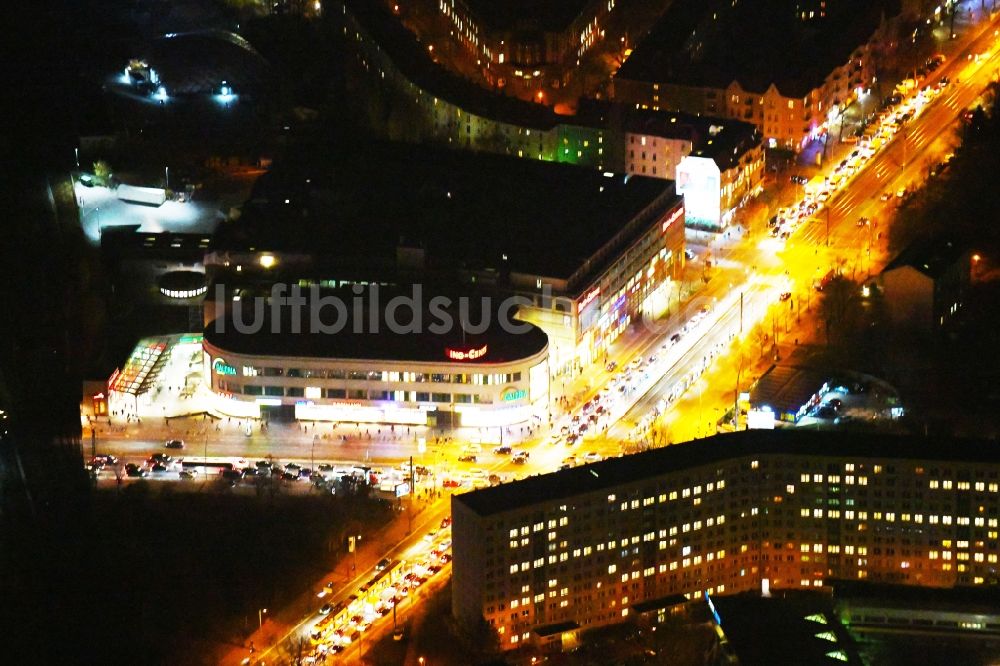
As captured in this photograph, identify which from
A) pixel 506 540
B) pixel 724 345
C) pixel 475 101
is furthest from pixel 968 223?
pixel 506 540

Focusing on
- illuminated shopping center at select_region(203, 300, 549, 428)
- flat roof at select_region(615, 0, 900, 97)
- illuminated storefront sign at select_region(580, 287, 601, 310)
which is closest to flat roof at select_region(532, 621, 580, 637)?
illuminated shopping center at select_region(203, 300, 549, 428)

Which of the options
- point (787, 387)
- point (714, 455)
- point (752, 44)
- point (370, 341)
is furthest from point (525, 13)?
point (714, 455)

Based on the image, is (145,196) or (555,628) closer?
(555,628)

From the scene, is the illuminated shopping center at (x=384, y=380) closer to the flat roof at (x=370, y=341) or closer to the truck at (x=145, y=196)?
the flat roof at (x=370, y=341)

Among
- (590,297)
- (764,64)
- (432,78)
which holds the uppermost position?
(764,64)

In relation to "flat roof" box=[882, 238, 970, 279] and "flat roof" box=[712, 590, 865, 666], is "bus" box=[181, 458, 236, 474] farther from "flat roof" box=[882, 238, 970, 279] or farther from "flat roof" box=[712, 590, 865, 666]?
"flat roof" box=[882, 238, 970, 279]

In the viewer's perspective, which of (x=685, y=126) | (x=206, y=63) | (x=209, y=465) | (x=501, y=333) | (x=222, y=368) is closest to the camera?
(x=209, y=465)

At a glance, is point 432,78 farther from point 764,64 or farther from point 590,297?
point 590,297

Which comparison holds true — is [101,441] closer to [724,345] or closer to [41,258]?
[41,258]
